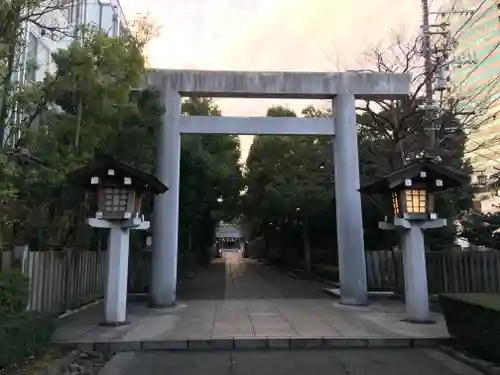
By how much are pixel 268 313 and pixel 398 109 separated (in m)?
9.61

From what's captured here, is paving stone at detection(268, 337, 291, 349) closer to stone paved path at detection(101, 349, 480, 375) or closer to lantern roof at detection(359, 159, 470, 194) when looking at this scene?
stone paved path at detection(101, 349, 480, 375)

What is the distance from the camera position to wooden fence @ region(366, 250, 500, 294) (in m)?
11.1

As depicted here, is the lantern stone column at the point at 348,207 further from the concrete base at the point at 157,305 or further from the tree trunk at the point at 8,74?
the tree trunk at the point at 8,74

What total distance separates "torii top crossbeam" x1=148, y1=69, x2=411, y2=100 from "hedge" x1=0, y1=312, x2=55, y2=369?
25.8 feet

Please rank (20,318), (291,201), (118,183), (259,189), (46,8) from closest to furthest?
(20,318) → (46,8) → (118,183) → (291,201) → (259,189)

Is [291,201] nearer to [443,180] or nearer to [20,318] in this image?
[443,180]

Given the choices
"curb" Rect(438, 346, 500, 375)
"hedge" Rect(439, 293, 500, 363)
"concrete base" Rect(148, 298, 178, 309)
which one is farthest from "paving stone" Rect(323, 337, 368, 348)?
"concrete base" Rect(148, 298, 178, 309)

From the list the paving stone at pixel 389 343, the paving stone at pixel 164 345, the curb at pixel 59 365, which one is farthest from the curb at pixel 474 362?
the curb at pixel 59 365

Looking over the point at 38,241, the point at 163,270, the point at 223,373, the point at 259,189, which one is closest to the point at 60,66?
the point at 38,241

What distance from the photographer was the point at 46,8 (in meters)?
7.76

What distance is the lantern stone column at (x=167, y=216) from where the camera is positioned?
40.0 ft

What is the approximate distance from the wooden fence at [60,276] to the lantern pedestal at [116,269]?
1.20 m

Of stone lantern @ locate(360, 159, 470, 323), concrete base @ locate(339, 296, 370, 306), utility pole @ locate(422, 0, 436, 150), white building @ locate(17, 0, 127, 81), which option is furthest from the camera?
utility pole @ locate(422, 0, 436, 150)

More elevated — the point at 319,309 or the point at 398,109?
the point at 398,109
